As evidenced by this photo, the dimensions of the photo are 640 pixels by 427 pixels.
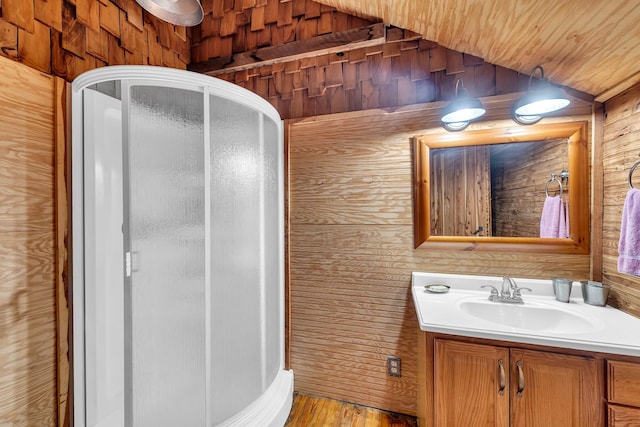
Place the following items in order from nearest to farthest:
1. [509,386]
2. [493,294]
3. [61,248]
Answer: [509,386] → [61,248] → [493,294]

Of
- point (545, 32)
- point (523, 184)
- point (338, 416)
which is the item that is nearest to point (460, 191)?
point (523, 184)

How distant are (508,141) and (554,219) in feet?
1.72

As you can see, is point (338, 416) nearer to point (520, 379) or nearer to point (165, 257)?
point (520, 379)

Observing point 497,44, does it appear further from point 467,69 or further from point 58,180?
point 58,180

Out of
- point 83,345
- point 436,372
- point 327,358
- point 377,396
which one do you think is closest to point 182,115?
point 83,345

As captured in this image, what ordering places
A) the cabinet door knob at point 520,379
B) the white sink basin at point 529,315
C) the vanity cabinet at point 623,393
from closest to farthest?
1. the vanity cabinet at point 623,393
2. the cabinet door knob at point 520,379
3. the white sink basin at point 529,315

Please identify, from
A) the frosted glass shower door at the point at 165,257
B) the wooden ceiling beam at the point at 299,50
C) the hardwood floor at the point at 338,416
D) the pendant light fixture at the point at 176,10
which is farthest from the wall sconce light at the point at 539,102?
the hardwood floor at the point at 338,416

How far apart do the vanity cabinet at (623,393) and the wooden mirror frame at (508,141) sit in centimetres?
69

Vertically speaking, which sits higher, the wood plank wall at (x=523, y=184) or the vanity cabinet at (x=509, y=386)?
the wood plank wall at (x=523, y=184)

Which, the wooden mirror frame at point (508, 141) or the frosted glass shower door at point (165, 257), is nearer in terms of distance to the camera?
the frosted glass shower door at point (165, 257)

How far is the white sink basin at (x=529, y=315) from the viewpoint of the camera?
140 centimetres

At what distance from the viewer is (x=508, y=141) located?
169cm

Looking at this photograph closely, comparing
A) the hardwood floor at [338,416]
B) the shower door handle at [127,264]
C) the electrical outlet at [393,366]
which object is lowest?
the hardwood floor at [338,416]

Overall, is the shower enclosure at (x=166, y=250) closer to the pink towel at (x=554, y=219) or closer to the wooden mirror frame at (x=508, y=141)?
the wooden mirror frame at (x=508, y=141)
